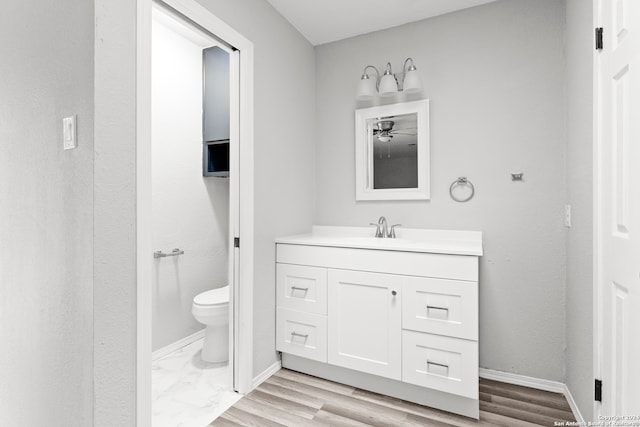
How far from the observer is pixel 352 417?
66.6 inches

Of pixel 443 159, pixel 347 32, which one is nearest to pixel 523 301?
pixel 443 159

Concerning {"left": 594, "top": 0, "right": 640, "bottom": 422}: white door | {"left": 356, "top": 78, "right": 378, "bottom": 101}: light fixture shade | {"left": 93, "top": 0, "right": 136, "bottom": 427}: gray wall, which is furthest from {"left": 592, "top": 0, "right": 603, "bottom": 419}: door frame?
{"left": 93, "top": 0, "right": 136, "bottom": 427}: gray wall

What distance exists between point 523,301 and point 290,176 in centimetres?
178

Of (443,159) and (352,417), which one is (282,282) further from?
(443,159)

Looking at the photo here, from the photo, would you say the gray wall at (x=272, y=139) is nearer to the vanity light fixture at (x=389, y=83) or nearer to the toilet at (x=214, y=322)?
the toilet at (x=214, y=322)

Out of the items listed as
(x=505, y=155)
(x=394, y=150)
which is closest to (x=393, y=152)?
(x=394, y=150)

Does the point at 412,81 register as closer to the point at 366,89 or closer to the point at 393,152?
the point at 366,89

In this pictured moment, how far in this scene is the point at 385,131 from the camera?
244 cm

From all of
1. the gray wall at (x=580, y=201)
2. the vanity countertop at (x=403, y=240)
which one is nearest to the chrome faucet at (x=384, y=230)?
the vanity countertop at (x=403, y=240)

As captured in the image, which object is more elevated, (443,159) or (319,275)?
(443,159)

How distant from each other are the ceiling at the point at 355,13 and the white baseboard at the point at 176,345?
264 cm

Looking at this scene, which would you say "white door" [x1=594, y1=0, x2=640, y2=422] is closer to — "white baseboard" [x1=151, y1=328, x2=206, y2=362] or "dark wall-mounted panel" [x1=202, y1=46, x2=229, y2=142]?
"dark wall-mounted panel" [x1=202, y1=46, x2=229, y2=142]

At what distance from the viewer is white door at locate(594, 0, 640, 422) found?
3.42 ft

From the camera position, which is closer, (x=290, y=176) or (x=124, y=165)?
(x=124, y=165)
